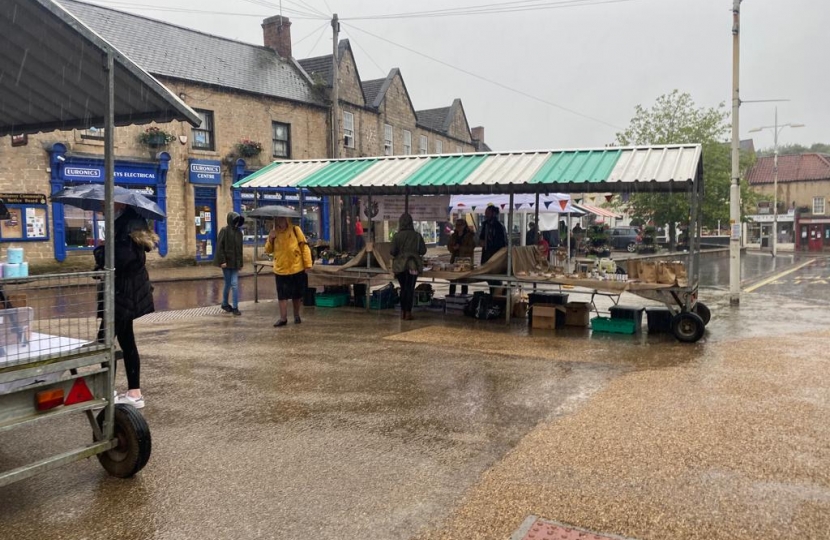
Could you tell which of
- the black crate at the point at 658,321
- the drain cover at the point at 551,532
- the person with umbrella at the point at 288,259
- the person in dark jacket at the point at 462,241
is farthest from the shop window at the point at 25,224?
the drain cover at the point at 551,532

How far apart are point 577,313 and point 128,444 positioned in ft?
26.1

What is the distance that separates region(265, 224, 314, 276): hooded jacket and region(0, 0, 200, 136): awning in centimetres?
451

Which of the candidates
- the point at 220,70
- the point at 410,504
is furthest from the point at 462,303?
the point at 220,70

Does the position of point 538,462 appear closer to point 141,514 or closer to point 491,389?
point 491,389

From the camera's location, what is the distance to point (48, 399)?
12.4 ft

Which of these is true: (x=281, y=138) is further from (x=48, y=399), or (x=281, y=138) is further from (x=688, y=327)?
(x=48, y=399)

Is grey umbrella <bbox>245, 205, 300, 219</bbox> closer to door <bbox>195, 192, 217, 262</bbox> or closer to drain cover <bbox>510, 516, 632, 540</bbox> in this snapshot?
drain cover <bbox>510, 516, 632, 540</bbox>

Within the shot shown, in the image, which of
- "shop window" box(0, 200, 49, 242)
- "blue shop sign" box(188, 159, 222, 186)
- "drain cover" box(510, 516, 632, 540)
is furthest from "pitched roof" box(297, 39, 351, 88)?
"drain cover" box(510, 516, 632, 540)

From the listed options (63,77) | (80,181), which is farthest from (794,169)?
(63,77)

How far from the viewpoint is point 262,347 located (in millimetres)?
8742

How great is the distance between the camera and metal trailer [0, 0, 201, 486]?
3713 mm

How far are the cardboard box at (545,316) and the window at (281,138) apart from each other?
19.0 metres

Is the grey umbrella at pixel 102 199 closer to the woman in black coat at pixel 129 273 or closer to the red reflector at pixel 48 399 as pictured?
the woman in black coat at pixel 129 273

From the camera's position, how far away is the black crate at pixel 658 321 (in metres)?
10.1
